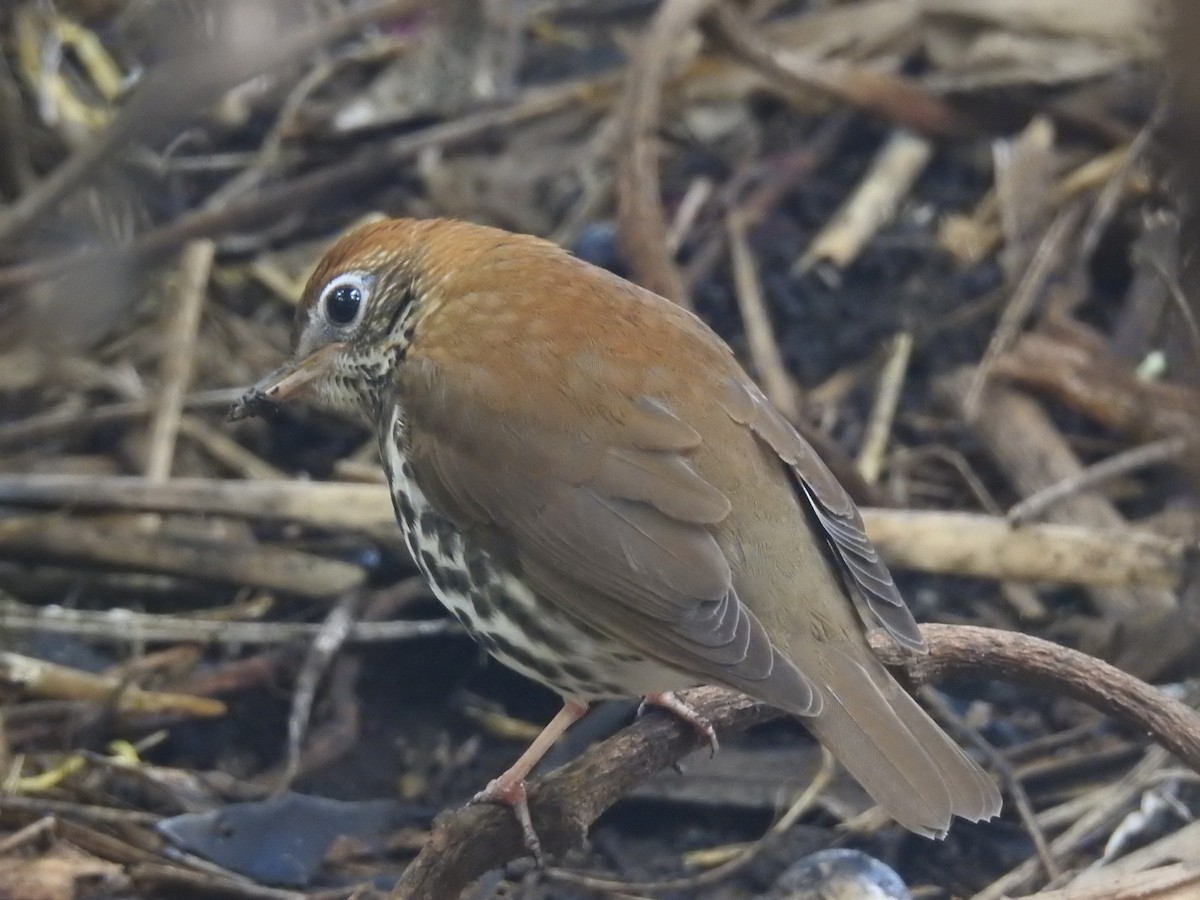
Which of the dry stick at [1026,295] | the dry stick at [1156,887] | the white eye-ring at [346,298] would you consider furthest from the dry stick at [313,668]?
the dry stick at [1026,295]

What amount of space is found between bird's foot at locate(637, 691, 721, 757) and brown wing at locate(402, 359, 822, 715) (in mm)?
365

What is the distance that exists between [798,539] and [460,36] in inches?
142

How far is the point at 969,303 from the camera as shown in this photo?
5137mm

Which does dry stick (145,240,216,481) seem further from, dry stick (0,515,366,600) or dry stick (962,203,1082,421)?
dry stick (962,203,1082,421)

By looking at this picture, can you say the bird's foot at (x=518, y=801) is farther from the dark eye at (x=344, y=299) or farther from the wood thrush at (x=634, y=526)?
the dark eye at (x=344, y=299)

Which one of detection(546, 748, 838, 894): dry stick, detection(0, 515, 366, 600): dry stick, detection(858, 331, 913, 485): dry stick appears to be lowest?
detection(546, 748, 838, 894): dry stick

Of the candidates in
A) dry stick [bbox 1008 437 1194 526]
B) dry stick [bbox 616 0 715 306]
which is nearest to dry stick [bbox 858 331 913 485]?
dry stick [bbox 1008 437 1194 526]

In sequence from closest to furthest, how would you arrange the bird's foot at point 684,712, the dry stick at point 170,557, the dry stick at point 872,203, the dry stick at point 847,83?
the bird's foot at point 684,712, the dry stick at point 170,557, the dry stick at point 872,203, the dry stick at point 847,83

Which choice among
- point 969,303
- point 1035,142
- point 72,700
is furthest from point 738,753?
point 1035,142

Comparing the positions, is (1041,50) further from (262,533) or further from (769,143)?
(262,533)

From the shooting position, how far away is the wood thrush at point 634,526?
8.73ft

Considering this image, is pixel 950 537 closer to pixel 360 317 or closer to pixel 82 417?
pixel 360 317

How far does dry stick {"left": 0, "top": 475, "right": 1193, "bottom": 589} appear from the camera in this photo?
3.84m

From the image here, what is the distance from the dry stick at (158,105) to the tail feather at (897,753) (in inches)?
68.1
